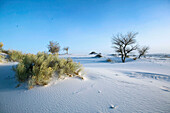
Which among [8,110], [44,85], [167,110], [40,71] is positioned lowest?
[167,110]

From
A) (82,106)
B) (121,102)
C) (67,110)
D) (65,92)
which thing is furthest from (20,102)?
(121,102)

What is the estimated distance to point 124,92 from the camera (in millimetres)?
2125

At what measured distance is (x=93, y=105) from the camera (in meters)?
1.62

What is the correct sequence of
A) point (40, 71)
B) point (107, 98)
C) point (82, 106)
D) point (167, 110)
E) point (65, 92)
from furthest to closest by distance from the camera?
point (40, 71) < point (65, 92) < point (107, 98) < point (82, 106) < point (167, 110)

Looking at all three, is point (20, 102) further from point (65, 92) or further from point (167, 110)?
point (167, 110)

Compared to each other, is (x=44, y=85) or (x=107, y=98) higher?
(x=44, y=85)

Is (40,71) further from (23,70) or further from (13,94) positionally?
(13,94)

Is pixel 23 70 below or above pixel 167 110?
above

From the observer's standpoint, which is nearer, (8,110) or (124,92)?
(8,110)

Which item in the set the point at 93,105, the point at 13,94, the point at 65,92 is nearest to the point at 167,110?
the point at 93,105

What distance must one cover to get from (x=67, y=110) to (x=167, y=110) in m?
2.00

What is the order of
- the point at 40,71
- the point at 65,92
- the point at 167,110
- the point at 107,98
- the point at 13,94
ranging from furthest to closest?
the point at 40,71 → the point at 65,92 → the point at 13,94 → the point at 107,98 → the point at 167,110

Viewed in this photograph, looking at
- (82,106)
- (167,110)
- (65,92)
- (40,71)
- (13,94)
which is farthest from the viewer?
(40,71)

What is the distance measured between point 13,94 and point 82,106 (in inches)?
72.8
